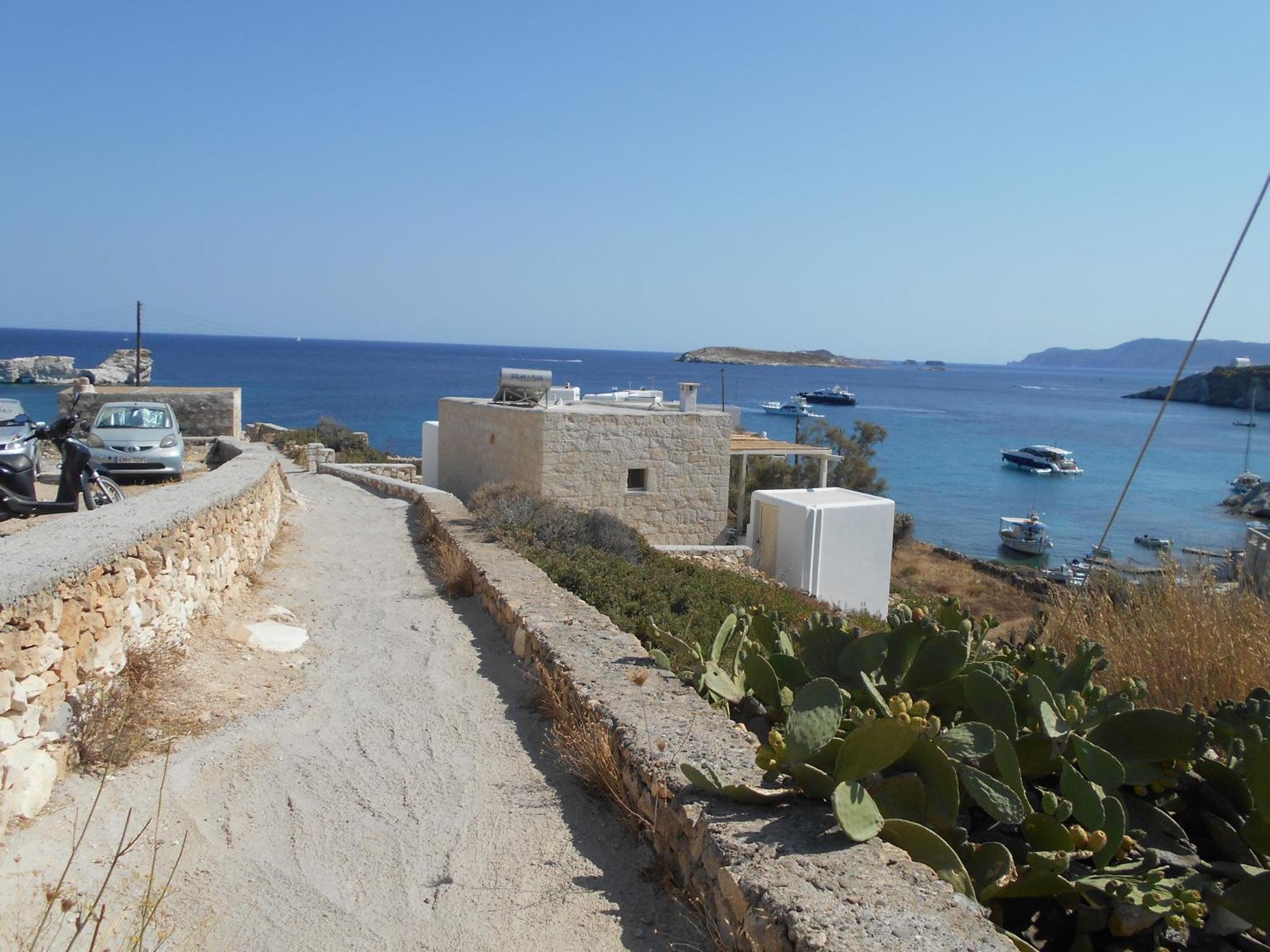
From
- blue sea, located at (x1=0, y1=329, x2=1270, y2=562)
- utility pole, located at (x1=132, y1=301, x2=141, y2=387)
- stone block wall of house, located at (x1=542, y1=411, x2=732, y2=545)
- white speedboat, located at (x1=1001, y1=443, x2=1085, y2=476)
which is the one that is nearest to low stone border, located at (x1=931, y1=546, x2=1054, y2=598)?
blue sea, located at (x1=0, y1=329, x2=1270, y2=562)

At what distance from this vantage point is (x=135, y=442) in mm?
13016

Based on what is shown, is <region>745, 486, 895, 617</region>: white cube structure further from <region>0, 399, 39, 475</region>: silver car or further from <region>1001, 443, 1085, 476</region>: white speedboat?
<region>1001, 443, 1085, 476</region>: white speedboat

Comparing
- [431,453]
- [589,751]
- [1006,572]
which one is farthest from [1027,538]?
[589,751]

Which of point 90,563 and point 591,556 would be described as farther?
point 591,556

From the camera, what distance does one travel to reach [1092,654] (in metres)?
3.54

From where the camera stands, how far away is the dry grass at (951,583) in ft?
79.6

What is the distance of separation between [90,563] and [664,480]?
15732 mm

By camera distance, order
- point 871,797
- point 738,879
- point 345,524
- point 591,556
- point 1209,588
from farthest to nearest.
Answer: point 345,524, point 591,556, point 1209,588, point 871,797, point 738,879

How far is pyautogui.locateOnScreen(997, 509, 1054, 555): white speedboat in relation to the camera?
3906cm

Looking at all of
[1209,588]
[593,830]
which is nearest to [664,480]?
[1209,588]

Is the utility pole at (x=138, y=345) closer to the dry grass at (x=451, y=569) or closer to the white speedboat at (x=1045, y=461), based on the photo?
the dry grass at (x=451, y=569)

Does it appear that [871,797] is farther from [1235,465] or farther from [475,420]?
[1235,465]

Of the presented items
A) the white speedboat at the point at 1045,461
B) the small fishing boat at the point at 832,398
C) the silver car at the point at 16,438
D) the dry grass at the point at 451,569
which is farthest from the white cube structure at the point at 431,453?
the small fishing boat at the point at 832,398

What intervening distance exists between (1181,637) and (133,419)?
13.7 meters
